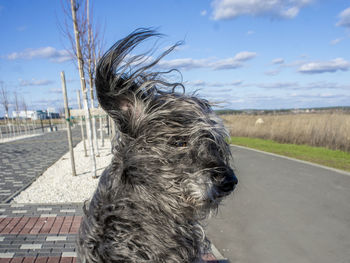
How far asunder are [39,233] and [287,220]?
209 inches

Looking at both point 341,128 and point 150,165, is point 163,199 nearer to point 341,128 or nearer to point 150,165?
point 150,165

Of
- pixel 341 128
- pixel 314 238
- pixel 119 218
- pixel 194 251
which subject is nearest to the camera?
pixel 119 218

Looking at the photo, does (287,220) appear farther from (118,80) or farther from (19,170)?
(19,170)

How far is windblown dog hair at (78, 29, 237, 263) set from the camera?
5.65ft

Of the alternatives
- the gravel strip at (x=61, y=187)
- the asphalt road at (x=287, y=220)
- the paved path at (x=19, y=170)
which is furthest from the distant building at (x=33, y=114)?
the asphalt road at (x=287, y=220)

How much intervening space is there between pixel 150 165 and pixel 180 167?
0.20m

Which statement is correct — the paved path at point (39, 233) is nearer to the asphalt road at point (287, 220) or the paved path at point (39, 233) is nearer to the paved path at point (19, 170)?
the asphalt road at point (287, 220)

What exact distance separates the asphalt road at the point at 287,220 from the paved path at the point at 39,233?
1.16m

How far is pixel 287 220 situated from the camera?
633 centimetres

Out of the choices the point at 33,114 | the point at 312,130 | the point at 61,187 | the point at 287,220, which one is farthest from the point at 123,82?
the point at 33,114

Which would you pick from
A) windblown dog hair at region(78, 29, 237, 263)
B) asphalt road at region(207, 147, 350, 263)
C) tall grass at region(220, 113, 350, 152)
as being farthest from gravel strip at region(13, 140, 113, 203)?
tall grass at region(220, 113, 350, 152)

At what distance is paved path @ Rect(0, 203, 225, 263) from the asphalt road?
3.80 feet

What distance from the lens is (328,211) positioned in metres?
6.73

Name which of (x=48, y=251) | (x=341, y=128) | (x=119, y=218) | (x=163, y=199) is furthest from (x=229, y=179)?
(x=341, y=128)
